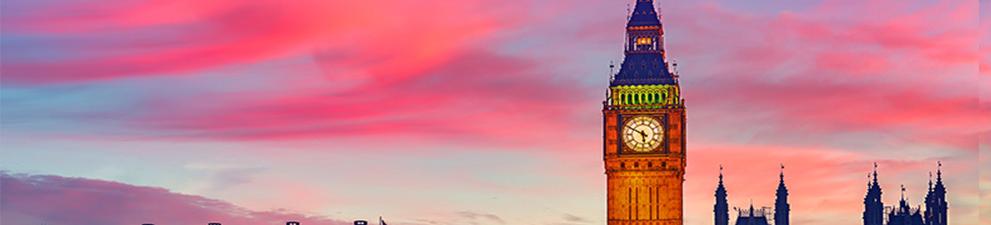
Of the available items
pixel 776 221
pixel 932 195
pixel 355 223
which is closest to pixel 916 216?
pixel 932 195

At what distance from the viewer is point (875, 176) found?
579 feet

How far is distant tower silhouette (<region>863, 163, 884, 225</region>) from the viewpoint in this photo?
175000 mm

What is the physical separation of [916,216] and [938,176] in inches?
120

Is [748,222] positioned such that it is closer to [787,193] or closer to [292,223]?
[787,193]

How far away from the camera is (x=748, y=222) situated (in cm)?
19150

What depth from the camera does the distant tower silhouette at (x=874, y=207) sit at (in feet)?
574

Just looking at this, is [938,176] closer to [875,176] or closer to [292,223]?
[875,176]

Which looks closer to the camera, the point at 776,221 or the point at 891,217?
the point at 891,217

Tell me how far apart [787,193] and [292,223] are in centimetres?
3754

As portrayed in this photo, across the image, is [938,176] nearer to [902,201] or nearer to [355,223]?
[902,201]

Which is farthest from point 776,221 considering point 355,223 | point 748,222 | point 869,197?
point 355,223

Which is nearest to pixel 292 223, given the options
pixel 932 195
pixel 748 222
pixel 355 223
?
pixel 355 223

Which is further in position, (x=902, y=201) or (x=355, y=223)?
(x=355, y=223)

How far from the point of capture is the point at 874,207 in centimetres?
17562
